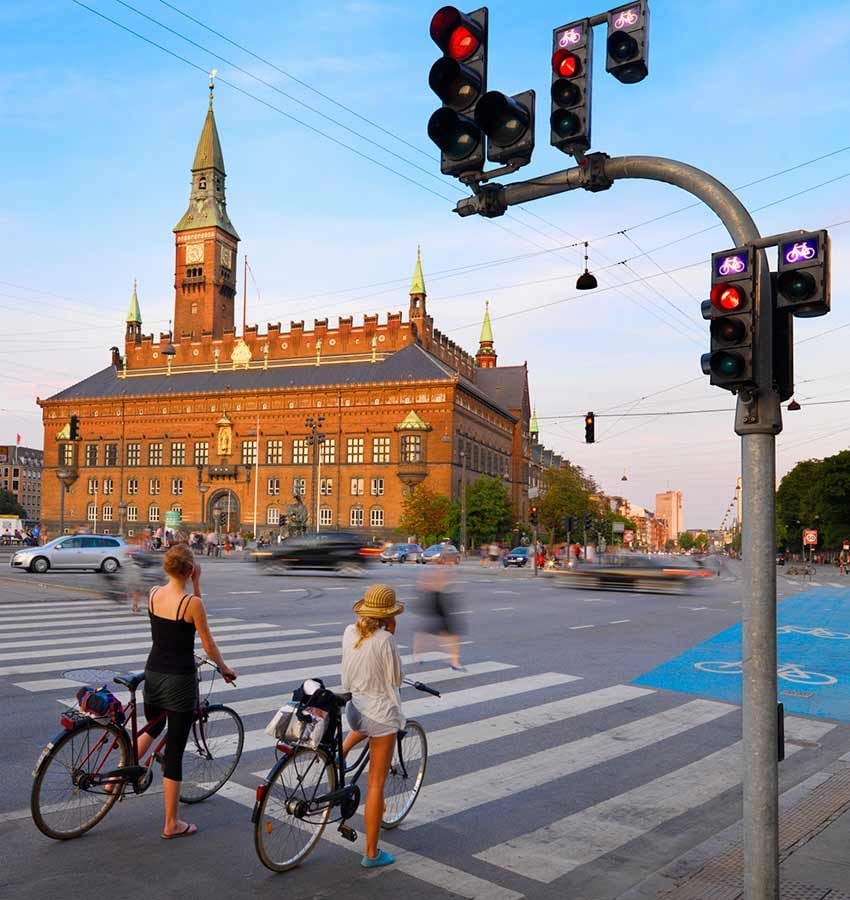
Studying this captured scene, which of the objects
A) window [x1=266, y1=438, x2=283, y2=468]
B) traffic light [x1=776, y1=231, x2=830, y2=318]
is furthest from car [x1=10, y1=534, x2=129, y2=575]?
window [x1=266, y1=438, x2=283, y2=468]

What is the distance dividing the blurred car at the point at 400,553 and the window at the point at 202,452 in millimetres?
42441

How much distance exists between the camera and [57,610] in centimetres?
1739

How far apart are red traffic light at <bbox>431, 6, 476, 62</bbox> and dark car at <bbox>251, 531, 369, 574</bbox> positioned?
2923 centimetres

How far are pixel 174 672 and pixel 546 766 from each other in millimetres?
3499

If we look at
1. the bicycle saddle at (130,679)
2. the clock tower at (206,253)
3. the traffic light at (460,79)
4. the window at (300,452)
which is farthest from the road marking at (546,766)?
the clock tower at (206,253)

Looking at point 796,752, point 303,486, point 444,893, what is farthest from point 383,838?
point 303,486

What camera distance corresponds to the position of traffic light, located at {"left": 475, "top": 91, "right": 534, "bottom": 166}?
18.7 ft

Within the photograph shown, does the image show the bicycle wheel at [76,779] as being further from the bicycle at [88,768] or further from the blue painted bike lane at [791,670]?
the blue painted bike lane at [791,670]

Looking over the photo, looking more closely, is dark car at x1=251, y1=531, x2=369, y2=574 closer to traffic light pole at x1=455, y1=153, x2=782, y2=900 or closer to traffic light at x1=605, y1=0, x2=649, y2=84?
traffic light at x1=605, y1=0, x2=649, y2=84

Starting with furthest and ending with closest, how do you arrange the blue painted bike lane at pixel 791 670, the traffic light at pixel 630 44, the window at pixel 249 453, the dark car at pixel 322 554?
the window at pixel 249 453 < the dark car at pixel 322 554 < the blue painted bike lane at pixel 791 670 < the traffic light at pixel 630 44

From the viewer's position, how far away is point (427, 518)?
73250mm

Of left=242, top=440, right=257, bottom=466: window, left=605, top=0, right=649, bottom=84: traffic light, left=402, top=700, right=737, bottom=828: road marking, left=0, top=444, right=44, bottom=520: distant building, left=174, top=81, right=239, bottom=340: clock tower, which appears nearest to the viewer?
left=605, top=0, right=649, bottom=84: traffic light

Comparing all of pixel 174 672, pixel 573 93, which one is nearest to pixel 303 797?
pixel 174 672

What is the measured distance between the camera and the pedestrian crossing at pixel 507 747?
218 inches
